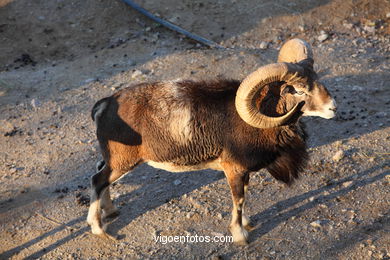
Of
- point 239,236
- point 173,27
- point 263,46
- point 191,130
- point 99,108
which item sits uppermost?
point 99,108

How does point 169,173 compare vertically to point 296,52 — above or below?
below

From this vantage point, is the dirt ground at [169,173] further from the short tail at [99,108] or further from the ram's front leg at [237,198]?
the short tail at [99,108]

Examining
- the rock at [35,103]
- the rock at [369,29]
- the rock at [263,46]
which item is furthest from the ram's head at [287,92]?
the rock at [369,29]

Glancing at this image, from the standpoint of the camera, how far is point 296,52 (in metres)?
7.79

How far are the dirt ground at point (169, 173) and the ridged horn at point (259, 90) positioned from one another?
1983mm

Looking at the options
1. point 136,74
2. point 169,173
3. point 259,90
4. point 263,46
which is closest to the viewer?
point 259,90

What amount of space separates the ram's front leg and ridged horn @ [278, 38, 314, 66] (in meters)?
1.97

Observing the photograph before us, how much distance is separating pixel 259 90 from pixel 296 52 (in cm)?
129

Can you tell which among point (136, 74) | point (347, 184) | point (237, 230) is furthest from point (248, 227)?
point (136, 74)

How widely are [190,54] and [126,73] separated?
1785 millimetres

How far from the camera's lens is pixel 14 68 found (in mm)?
14164

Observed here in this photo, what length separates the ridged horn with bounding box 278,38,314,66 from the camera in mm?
7648

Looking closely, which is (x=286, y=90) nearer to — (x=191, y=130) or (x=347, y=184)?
(x=191, y=130)

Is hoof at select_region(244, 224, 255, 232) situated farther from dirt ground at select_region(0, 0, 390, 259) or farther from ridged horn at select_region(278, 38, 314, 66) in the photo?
ridged horn at select_region(278, 38, 314, 66)
